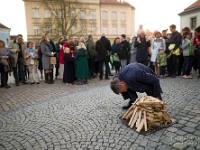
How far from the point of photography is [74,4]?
36062 millimetres

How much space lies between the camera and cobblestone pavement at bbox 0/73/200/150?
120 inches

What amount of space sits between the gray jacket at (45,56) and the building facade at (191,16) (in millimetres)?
31635

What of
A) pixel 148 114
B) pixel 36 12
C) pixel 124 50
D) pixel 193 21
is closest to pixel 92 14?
pixel 36 12

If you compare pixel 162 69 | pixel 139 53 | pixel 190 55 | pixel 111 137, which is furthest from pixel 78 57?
pixel 111 137

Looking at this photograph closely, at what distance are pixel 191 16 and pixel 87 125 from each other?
120 feet

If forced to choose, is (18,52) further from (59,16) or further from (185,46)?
(59,16)

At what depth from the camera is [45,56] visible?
8648 millimetres

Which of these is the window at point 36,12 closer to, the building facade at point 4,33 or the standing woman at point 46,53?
the building facade at point 4,33

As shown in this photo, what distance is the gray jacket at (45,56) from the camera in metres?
8.54

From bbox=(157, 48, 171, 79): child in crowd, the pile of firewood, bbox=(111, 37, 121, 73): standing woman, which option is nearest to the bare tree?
bbox=(111, 37, 121, 73): standing woman

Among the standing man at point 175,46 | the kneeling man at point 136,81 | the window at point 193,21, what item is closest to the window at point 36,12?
the window at point 193,21

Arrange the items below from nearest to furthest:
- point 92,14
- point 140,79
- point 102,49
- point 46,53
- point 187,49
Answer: point 140,79, point 187,49, point 46,53, point 102,49, point 92,14

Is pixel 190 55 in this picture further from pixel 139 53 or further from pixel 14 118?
pixel 14 118

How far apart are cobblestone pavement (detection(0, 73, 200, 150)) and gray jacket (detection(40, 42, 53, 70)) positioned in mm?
2758
